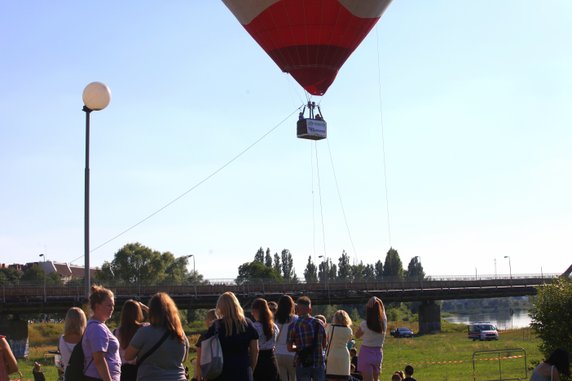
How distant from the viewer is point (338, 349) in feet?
42.6

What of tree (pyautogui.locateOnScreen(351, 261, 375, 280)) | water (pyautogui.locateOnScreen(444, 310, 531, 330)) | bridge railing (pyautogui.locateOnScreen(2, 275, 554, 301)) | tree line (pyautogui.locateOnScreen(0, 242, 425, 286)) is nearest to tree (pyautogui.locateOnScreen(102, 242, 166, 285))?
tree line (pyautogui.locateOnScreen(0, 242, 425, 286))

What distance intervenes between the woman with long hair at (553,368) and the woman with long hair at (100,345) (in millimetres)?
5718

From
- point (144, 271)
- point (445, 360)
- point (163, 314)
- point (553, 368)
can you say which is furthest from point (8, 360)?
point (144, 271)

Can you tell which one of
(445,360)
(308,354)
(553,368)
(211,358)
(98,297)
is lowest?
(445,360)

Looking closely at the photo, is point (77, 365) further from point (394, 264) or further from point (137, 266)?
point (394, 264)

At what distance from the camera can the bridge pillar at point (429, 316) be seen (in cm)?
8003

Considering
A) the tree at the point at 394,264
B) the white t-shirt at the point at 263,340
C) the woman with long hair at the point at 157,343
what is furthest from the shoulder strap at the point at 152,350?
the tree at the point at 394,264

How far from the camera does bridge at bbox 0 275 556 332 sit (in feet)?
204

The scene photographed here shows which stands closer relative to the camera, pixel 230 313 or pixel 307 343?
pixel 230 313

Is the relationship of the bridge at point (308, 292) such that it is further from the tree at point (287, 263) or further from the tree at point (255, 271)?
A: the tree at point (287, 263)

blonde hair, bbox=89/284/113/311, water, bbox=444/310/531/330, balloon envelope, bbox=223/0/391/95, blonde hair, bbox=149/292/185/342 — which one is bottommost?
water, bbox=444/310/531/330

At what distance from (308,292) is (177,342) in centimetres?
6376

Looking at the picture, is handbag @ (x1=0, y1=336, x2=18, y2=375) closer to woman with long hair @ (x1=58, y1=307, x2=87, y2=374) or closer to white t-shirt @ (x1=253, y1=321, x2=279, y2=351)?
woman with long hair @ (x1=58, y1=307, x2=87, y2=374)

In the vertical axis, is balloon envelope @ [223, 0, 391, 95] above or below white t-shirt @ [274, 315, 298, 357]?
above
